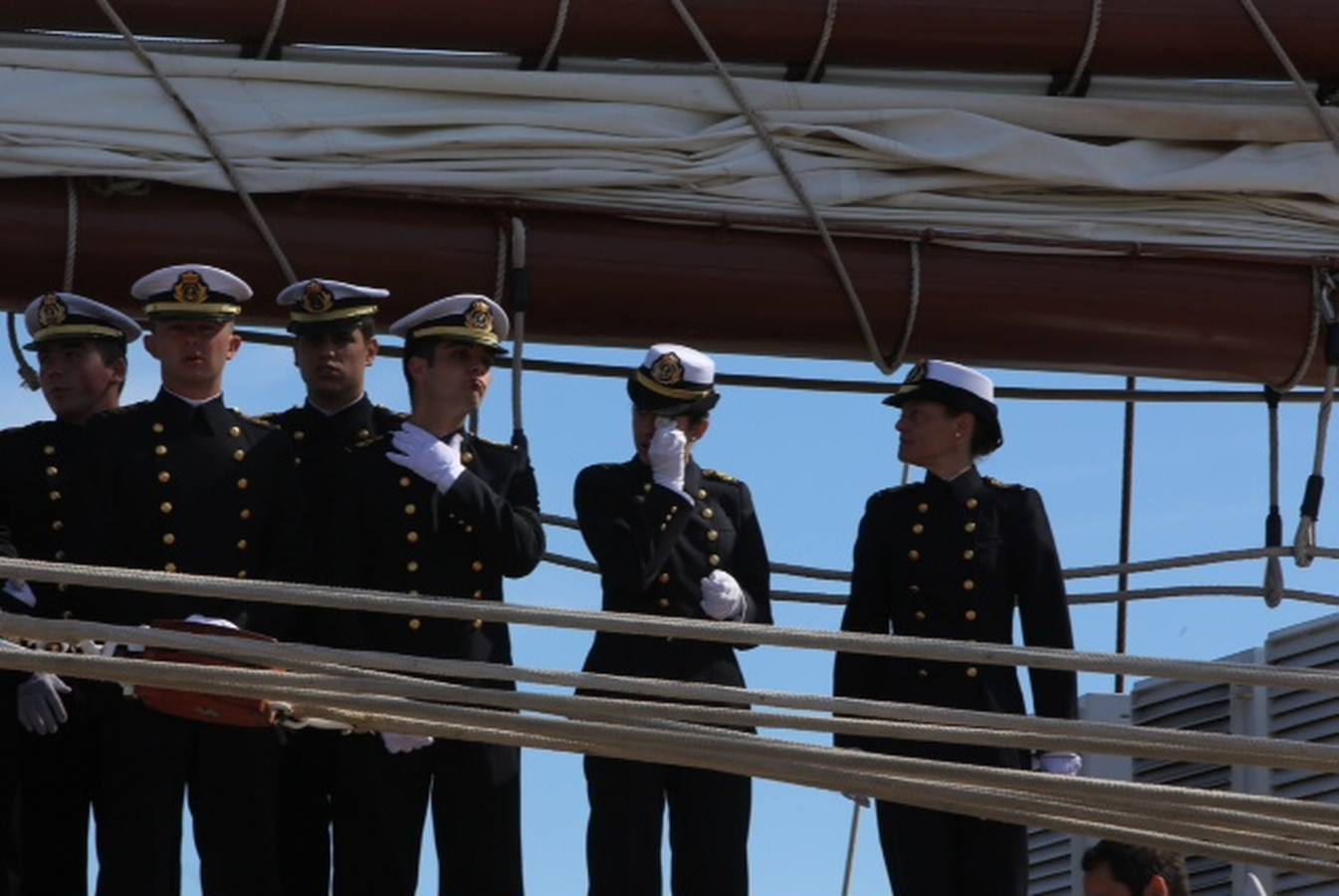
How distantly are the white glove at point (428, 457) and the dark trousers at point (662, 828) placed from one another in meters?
0.62

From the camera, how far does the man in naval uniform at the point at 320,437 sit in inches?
280

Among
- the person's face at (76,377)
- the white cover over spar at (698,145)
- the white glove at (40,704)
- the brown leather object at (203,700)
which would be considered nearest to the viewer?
the brown leather object at (203,700)

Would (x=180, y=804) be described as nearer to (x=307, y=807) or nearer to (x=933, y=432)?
(x=307, y=807)

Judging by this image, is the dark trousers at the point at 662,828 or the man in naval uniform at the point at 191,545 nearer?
the man in naval uniform at the point at 191,545

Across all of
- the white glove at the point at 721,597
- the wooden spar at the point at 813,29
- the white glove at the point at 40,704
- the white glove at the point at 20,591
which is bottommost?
Answer: the white glove at the point at 40,704

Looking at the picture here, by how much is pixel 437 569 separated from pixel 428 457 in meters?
0.24

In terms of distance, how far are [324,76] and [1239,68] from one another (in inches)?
81.8

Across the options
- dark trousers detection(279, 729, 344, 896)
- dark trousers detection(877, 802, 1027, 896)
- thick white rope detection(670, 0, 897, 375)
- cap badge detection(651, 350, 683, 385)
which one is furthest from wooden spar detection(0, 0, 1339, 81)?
dark trousers detection(877, 802, 1027, 896)

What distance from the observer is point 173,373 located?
7.16m

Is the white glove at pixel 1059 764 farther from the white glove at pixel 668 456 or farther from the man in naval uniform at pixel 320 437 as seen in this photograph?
the man in naval uniform at pixel 320 437

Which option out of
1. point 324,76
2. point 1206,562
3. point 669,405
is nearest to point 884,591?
point 669,405

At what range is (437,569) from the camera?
23.3ft

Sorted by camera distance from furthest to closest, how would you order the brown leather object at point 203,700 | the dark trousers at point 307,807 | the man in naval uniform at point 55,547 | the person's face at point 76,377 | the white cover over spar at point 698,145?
the white cover over spar at point 698,145
the person's face at point 76,377
the dark trousers at point 307,807
the man in naval uniform at point 55,547
the brown leather object at point 203,700

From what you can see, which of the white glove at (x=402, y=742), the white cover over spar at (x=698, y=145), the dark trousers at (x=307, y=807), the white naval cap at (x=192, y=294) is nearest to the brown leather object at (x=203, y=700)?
the white glove at (x=402, y=742)
